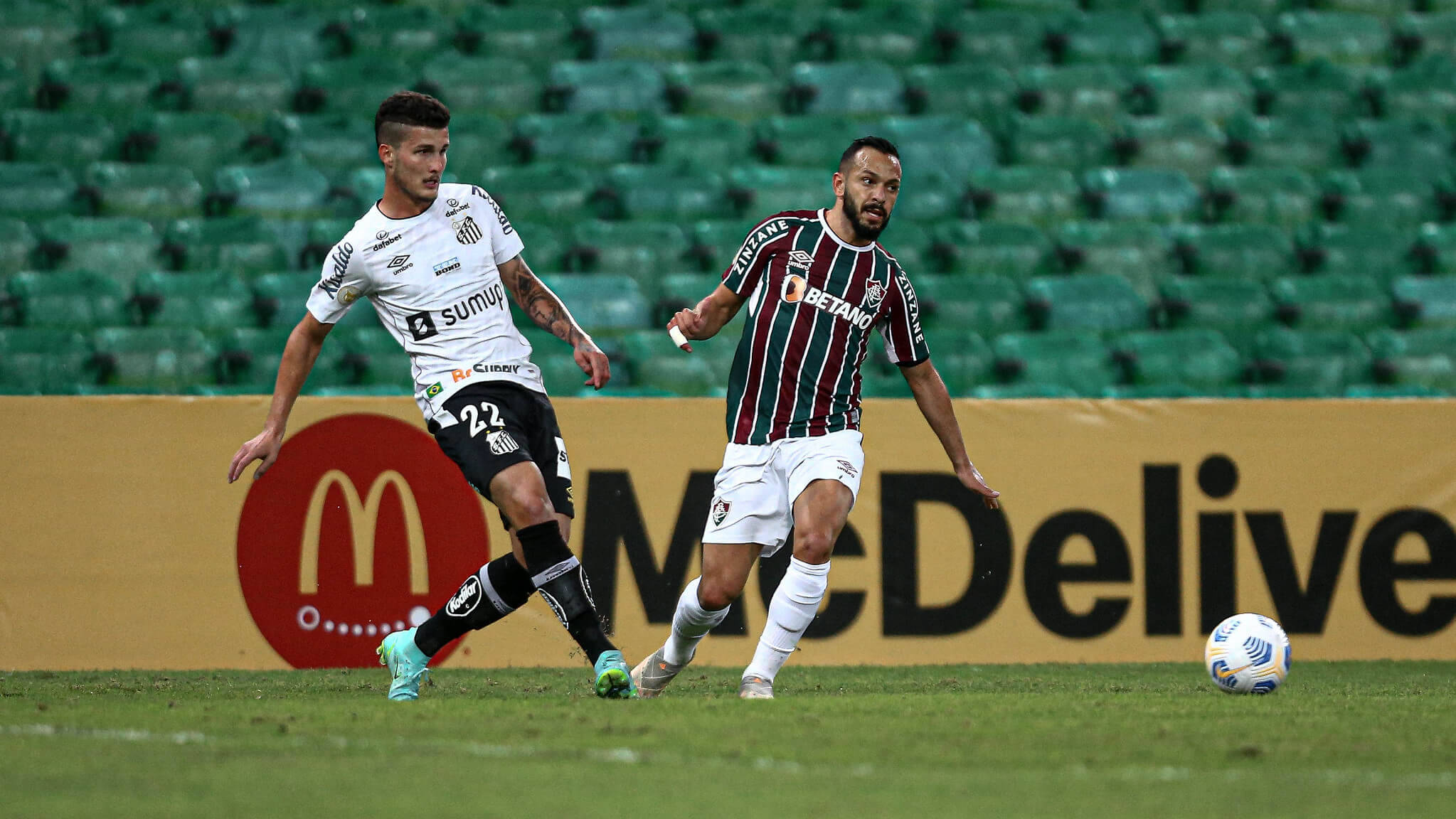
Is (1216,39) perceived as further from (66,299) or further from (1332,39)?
(66,299)

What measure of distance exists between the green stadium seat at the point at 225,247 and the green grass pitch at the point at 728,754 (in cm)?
462

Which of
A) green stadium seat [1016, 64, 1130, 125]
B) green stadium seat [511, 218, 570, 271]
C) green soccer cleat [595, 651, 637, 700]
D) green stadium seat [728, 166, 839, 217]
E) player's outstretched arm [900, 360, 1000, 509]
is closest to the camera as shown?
green soccer cleat [595, 651, 637, 700]

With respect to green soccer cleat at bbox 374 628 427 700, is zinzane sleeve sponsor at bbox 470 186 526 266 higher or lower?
higher

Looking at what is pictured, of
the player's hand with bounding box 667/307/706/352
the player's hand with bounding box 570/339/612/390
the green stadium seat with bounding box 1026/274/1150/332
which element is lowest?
the green stadium seat with bounding box 1026/274/1150/332

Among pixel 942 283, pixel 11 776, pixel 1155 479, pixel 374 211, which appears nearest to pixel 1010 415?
pixel 1155 479

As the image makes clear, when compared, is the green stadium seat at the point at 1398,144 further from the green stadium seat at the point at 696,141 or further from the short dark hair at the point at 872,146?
the short dark hair at the point at 872,146

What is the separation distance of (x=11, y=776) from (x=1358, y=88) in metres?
11.8

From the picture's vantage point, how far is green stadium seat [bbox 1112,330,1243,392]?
10227mm

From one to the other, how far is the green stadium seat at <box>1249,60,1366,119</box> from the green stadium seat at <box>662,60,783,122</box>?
12.9ft

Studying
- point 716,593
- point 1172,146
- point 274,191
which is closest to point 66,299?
point 274,191

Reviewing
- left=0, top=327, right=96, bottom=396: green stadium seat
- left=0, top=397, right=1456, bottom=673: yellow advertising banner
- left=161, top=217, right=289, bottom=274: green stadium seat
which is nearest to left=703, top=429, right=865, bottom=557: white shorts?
left=0, top=397, right=1456, bottom=673: yellow advertising banner

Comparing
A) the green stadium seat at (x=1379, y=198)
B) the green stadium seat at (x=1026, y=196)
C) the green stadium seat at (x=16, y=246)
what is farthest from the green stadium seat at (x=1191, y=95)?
the green stadium seat at (x=16, y=246)

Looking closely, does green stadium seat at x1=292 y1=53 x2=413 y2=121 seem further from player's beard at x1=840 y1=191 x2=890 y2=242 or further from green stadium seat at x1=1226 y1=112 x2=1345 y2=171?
player's beard at x1=840 y1=191 x2=890 y2=242

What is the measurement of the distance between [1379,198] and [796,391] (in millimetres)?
7761
